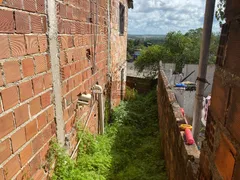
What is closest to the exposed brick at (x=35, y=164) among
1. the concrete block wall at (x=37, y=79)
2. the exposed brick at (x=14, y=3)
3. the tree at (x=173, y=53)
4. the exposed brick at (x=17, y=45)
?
the concrete block wall at (x=37, y=79)

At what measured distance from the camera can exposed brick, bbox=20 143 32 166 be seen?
4.42ft

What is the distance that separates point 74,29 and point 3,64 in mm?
1332

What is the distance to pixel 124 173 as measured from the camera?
3.75m

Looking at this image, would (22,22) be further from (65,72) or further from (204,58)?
(204,58)

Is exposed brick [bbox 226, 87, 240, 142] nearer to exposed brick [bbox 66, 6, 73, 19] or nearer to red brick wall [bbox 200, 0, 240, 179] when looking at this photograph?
red brick wall [bbox 200, 0, 240, 179]

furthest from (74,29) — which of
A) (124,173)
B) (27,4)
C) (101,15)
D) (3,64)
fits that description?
(124,173)

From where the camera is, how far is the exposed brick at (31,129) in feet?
4.59

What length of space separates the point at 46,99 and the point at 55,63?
37cm

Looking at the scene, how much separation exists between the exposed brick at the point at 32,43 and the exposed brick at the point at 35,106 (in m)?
0.37

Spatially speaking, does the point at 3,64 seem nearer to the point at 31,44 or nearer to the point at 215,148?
the point at 31,44

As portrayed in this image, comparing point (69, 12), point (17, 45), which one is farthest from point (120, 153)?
point (17, 45)

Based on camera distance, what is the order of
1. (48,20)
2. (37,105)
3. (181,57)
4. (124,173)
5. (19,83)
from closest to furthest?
(19,83) < (37,105) < (48,20) < (124,173) < (181,57)

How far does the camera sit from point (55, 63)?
184 centimetres

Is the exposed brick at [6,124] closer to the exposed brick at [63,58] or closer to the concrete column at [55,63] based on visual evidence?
the concrete column at [55,63]
